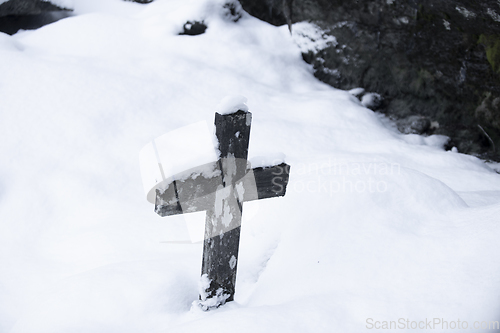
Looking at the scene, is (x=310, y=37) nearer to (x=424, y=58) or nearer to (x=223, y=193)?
(x=424, y=58)

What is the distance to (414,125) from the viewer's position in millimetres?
Result: 4703

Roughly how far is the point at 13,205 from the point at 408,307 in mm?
3201

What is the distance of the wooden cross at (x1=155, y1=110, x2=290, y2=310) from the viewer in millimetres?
1643

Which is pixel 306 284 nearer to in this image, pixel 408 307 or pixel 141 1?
pixel 408 307

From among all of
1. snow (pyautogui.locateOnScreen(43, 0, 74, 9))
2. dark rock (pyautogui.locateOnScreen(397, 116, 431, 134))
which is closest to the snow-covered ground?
snow (pyautogui.locateOnScreen(43, 0, 74, 9))

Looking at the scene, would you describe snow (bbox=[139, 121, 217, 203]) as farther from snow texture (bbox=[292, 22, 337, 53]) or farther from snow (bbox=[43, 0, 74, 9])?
snow (bbox=[43, 0, 74, 9])

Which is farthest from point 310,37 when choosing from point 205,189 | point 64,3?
point 205,189

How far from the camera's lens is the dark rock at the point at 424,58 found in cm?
433

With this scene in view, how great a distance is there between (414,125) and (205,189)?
3883mm

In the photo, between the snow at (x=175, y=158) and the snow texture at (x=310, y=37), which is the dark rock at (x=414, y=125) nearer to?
the snow texture at (x=310, y=37)

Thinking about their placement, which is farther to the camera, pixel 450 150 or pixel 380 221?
pixel 450 150

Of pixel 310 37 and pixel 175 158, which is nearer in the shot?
A: pixel 175 158

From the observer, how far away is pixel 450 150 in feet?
14.7

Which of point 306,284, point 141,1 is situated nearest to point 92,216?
point 306,284
